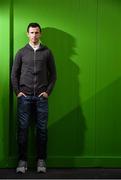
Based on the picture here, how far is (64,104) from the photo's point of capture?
4.45 metres

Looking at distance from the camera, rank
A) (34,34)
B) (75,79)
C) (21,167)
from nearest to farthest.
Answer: (34,34) < (21,167) < (75,79)

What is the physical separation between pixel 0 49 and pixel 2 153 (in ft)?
3.94

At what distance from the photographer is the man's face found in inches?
162

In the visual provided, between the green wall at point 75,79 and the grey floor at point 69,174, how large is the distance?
12cm

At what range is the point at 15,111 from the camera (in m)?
4.43

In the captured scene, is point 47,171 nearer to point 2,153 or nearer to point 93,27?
point 2,153

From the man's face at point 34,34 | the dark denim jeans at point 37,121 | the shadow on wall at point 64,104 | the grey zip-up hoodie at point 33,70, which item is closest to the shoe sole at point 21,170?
the dark denim jeans at point 37,121

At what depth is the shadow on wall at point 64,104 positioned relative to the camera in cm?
438

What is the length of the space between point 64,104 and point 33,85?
1.59ft

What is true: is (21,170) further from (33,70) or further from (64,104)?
(33,70)

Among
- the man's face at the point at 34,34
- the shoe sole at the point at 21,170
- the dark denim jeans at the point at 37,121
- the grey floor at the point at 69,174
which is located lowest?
the grey floor at the point at 69,174

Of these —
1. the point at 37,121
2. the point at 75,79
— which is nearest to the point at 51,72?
the point at 75,79

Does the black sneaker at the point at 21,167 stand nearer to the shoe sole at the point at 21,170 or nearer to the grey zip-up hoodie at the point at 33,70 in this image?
the shoe sole at the point at 21,170

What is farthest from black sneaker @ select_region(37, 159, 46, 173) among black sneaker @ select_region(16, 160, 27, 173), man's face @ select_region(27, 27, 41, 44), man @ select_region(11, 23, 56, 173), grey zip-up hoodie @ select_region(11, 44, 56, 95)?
man's face @ select_region(27, 27, 41, 44)
